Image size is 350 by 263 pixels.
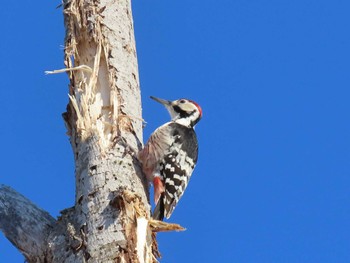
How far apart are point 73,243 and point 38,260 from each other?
0.31 m

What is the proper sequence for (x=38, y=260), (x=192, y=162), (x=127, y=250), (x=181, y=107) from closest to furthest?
Answer: (x=127, y=250) → (x=38, y=260) → (x=192, y=162) → (x=181, y=107)

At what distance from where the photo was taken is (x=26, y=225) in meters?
4.32

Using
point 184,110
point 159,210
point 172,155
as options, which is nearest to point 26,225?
point 159,210

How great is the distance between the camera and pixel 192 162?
602cm

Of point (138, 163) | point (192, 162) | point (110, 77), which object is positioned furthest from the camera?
point (192, 162)

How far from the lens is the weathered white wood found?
14.0 feet

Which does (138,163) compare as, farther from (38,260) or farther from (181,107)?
(181,107)

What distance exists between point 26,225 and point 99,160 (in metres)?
0.53

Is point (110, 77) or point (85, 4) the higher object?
point (85, 4)

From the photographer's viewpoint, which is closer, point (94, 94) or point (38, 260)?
point (38, 260)

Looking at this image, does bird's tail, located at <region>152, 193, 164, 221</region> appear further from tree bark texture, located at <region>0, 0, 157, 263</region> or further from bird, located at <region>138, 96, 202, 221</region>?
tree bark texture, located at <region>0, 0, 157, 263</region>

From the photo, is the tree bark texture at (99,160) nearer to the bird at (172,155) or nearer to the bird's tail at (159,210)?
the bird at (172,155)

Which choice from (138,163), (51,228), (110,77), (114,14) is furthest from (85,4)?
(51,228)

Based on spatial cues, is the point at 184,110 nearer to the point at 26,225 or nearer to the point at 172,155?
the point at 172,155
